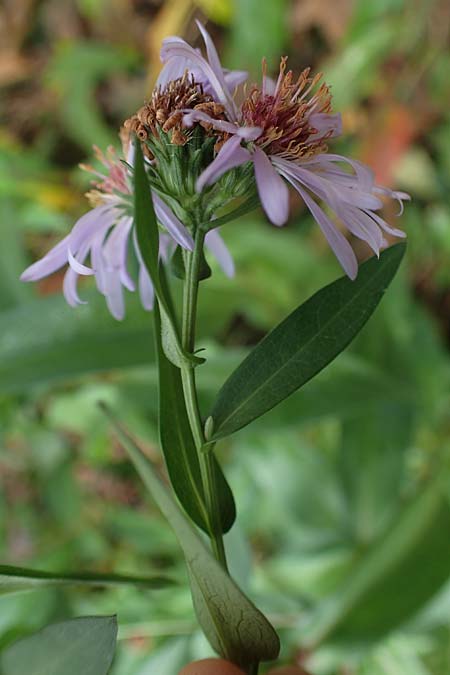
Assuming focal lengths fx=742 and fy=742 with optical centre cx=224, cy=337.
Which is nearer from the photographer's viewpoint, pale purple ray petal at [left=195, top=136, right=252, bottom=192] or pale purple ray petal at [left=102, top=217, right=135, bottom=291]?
pale purple ray petal at [left=195, top=136, right=252, bottom=192]

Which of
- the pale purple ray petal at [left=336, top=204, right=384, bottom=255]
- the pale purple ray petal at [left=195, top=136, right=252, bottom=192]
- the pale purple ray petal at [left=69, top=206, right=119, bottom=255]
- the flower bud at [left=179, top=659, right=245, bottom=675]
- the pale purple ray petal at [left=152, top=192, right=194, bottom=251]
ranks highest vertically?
the pale purple ray petal at [left=195, top=136, right=252, bottom=192]

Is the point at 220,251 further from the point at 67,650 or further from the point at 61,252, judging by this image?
the point at 67,650

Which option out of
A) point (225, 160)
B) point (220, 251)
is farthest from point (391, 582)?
point (225, 160)

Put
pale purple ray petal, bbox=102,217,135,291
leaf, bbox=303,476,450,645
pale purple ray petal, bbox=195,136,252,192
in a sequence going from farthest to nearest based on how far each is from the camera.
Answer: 1. leaf, bbox=303,476,450,645
2. pale purple ray petal, bbox=102,217,135,291
3. pale purple ray petal, bbox=195,136,252,192

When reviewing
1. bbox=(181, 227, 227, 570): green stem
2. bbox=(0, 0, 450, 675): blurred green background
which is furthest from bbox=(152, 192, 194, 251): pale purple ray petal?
bbox=(0, 0, 450, 675): blurred green background

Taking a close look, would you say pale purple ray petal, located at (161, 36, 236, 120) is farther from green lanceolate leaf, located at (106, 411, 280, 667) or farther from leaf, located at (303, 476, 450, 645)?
leaf, located at (303, 476, 450, 645)

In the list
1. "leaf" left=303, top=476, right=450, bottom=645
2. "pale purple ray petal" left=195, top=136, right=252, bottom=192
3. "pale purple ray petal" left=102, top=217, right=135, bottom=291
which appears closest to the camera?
"pale purple ray petal" left=195, top=136, right=252, bottom=192

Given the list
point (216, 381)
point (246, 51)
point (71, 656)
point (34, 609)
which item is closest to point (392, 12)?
point (246, 51)
